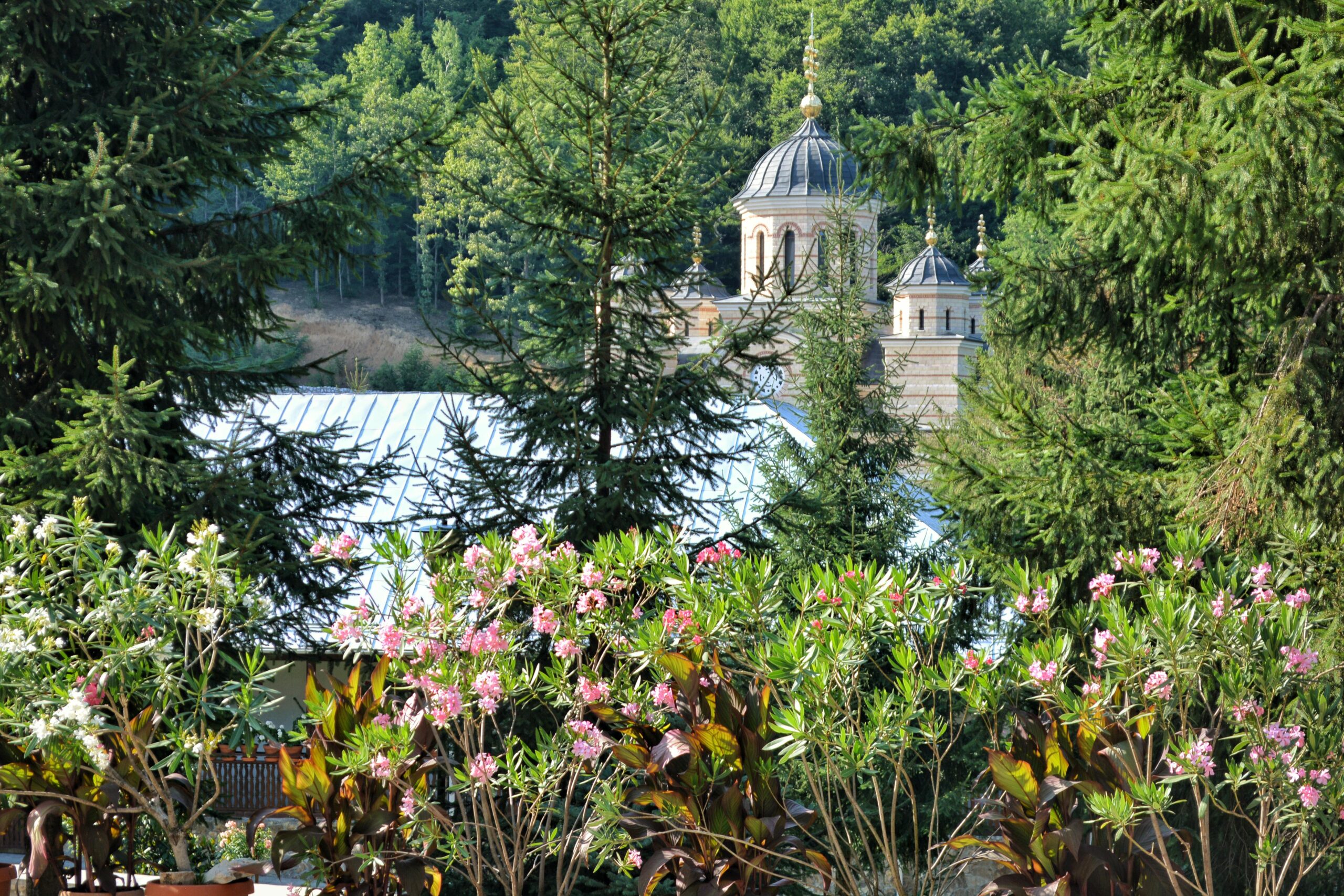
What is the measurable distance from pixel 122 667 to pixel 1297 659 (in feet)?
13.0

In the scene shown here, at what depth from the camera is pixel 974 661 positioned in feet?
13.6

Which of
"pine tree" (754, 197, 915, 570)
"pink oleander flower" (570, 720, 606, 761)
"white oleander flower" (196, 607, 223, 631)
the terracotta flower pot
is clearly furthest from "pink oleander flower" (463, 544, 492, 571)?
"pine tree" (754, 197, 915, 570)

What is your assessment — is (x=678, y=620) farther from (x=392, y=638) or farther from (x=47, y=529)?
(x=47, y=529)

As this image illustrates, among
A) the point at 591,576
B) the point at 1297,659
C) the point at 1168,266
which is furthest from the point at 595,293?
the point at 1297,659

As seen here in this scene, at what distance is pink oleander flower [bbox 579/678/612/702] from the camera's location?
4.39 meters

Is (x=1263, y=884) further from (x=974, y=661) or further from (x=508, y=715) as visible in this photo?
(x=508, y=715)

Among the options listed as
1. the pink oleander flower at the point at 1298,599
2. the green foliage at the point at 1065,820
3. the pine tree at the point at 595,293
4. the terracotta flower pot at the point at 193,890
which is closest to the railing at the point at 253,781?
the pine tree at the point at 595,293

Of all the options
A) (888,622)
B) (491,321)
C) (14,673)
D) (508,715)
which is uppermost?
(491,321)

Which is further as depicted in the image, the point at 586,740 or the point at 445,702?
the point at 586,740

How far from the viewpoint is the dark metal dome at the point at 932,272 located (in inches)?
1491

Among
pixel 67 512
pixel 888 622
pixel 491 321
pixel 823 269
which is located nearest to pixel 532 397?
pixel 491 321

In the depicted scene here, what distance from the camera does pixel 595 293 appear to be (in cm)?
751

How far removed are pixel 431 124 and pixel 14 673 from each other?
4.53 m

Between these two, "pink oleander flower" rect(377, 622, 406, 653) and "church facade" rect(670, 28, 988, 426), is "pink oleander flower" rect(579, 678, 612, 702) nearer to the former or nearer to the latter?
"pink oleander flower" rect(377, 622, 406, 653)
